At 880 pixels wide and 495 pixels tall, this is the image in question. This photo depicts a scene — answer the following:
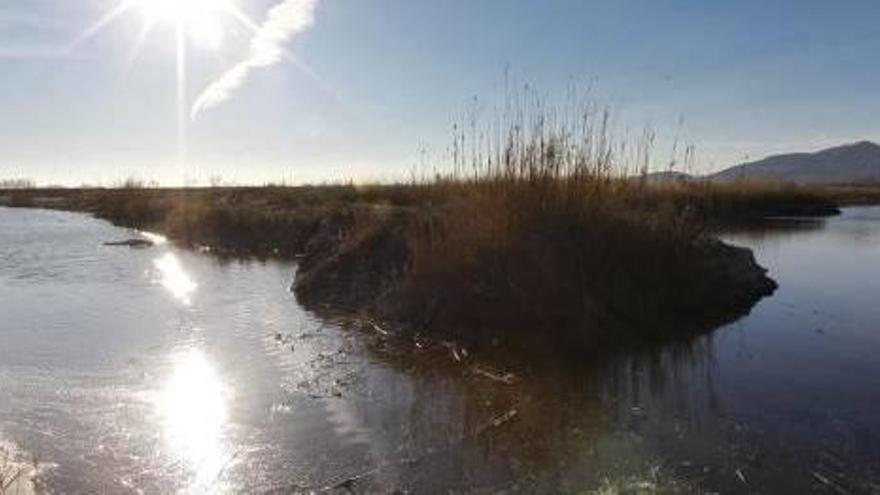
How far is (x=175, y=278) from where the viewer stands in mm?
15875

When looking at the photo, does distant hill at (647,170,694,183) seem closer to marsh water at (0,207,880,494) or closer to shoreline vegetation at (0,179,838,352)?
shoreline vegetation at (0,179,838,352)

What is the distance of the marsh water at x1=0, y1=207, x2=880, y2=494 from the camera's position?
5.54m

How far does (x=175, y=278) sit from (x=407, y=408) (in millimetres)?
9931

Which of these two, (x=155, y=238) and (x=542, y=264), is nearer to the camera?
(x=542, y=264)

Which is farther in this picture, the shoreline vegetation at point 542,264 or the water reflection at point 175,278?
the water reflection at point 175,278

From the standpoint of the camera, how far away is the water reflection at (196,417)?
18.9ft

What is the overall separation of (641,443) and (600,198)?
5385mm

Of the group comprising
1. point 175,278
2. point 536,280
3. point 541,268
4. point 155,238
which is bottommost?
→ point 155,238

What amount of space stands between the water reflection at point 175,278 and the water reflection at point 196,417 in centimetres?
494

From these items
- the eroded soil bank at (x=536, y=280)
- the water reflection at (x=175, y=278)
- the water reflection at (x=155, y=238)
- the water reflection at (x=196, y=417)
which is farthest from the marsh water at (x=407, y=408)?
the water reflection at (x=155, y=238)

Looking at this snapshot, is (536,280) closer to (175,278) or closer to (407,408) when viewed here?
(407,408)

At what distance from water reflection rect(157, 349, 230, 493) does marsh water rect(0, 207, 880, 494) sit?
23mm

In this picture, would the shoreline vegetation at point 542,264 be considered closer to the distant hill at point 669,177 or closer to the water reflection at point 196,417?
the distant hill at point 669,177

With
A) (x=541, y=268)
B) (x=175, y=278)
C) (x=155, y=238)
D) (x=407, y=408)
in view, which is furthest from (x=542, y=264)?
(x=155, y=238)
